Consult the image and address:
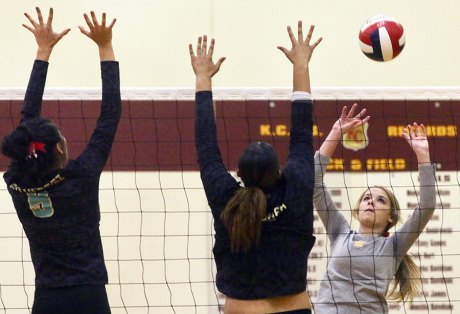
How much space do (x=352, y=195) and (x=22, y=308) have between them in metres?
2.43

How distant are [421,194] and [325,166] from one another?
1.61 feet

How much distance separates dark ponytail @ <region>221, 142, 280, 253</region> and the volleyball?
5.29ft

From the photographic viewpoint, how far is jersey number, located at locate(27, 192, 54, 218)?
11.9ft

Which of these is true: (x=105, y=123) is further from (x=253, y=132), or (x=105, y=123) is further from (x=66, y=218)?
(x=253, y=132)

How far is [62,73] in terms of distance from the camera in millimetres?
6621

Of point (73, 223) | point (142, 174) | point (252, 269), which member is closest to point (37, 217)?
point (73, 223)

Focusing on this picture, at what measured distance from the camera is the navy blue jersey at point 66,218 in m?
3.62

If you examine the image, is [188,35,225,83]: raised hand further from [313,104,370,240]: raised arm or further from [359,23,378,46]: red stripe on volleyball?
[359,23,378,46]: red stripe on volleyball

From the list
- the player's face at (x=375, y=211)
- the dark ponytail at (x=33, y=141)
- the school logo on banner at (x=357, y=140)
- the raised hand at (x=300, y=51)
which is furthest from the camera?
the school logo on banner at (x=357, y=140)

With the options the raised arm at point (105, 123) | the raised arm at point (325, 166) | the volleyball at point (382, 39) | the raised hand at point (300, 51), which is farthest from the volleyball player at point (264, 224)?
the volleyball at point (382, 39)

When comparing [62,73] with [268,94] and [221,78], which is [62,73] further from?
[268,94]

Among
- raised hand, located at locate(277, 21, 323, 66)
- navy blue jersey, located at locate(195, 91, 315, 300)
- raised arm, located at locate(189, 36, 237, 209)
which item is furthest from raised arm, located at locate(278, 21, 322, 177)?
raised arm, located at locate(189, 36, 237, 209)

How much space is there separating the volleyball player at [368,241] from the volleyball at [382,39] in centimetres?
54

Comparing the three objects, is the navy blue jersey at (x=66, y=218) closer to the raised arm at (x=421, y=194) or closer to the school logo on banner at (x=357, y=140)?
the raised arm at (x=421, y=194)
